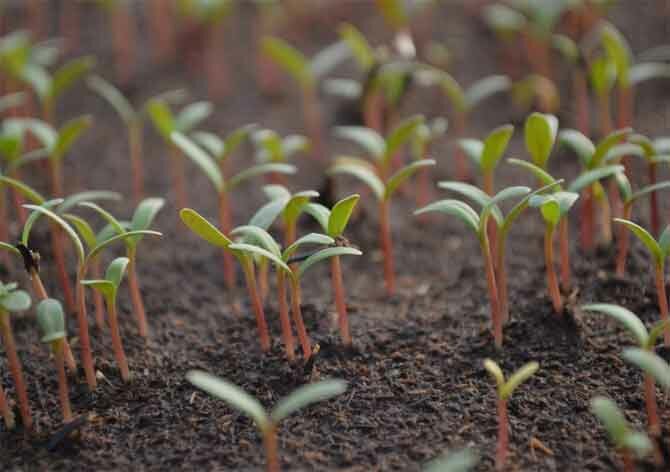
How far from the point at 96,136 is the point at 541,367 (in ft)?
5.77

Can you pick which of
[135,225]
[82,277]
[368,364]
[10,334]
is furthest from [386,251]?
[10,334]

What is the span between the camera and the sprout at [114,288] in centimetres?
156

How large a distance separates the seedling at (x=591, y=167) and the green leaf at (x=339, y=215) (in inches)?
20.4

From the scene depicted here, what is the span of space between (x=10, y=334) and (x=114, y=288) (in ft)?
0.65

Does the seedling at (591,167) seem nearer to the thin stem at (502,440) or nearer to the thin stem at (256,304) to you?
the thin stem at (502,440)

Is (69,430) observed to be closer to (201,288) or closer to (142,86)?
(201,288)

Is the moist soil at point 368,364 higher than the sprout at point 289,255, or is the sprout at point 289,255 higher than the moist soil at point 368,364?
the sprout at point 289,255

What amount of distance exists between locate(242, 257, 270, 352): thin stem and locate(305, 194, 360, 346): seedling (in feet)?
0.50

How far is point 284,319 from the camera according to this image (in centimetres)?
170

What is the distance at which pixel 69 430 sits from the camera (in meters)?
1.55

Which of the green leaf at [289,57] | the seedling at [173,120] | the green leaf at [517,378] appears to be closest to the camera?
the green leaf at [517,378]

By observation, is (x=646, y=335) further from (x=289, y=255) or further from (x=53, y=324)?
(x=53, y=324)

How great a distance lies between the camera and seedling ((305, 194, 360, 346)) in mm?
1595

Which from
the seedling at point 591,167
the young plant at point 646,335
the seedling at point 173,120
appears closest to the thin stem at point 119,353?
the seedling at point 173,120
